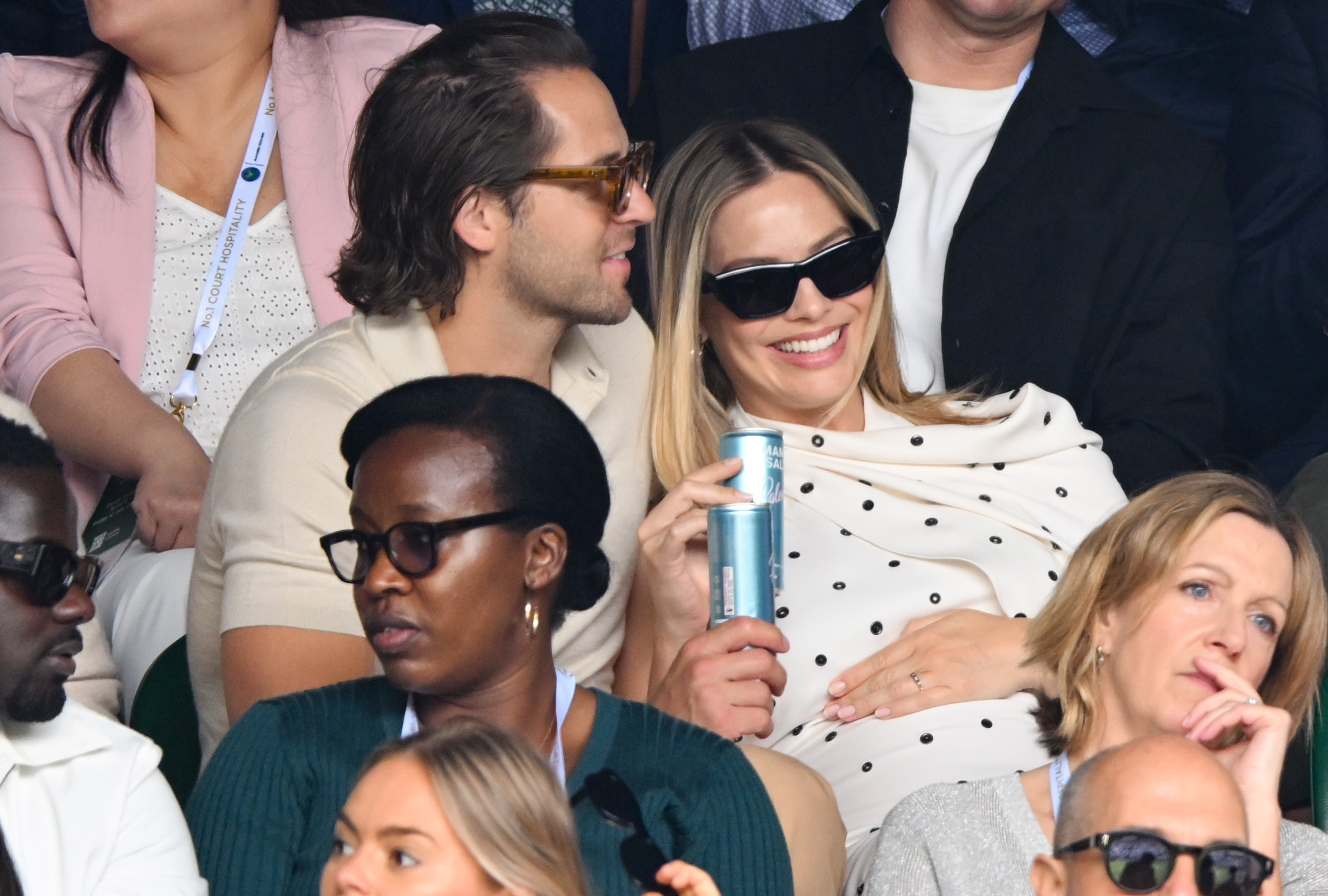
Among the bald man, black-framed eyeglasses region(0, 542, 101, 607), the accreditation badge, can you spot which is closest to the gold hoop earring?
black-framed eyeglasses region(0, 542, 101, 607)

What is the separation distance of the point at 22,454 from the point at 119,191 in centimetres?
127

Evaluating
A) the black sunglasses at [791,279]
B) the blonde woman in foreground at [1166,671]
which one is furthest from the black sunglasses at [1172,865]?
the black sunglasses at [791,279]

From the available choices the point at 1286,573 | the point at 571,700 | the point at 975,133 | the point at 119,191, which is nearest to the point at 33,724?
the point at 571,700

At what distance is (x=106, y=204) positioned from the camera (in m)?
3.40

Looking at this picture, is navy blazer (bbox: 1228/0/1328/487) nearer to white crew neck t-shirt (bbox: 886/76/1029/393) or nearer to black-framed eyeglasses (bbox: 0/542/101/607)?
white crew neck t-shirt (bbox: 886/76/1029/393)

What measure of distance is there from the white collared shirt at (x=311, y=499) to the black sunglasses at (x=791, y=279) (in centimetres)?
26

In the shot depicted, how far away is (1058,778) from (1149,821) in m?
0.50

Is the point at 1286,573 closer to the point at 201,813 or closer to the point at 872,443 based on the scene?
the point at 872,443

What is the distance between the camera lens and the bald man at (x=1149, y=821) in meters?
1.95

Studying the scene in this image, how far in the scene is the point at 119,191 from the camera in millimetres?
3410

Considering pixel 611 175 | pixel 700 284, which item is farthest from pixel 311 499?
pixel 700 284

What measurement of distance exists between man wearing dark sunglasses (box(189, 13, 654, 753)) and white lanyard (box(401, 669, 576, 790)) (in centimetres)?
49

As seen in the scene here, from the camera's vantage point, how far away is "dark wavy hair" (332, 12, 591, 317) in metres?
2.90

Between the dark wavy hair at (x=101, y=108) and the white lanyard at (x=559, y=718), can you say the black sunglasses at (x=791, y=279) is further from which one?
the dark wavy hair at (x=101, y=108)
